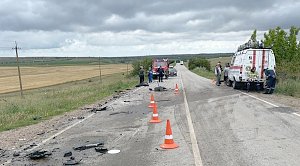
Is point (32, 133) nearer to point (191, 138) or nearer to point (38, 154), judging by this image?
point (38, 154)

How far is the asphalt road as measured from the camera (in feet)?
23.1

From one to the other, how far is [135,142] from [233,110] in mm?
6565

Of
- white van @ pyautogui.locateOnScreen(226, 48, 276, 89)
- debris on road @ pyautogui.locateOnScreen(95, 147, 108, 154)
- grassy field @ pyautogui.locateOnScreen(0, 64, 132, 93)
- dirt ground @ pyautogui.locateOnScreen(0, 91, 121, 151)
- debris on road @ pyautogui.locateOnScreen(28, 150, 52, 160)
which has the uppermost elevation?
white van @ pyautogui.locateOnScreen(226, 48, 276, 89)

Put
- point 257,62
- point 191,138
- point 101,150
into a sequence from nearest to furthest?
1. point 101,150
2. point 191,138
3. point 257,62

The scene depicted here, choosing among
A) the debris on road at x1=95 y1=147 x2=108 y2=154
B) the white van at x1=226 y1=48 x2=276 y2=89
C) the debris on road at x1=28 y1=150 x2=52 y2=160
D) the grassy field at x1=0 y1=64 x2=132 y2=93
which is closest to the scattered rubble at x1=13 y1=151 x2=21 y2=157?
the debris on road at x1=28 y1=150 x2=52 y2=160

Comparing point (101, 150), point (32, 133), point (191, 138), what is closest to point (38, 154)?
point (101, 150)

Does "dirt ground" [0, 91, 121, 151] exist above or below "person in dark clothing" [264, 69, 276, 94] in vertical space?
below

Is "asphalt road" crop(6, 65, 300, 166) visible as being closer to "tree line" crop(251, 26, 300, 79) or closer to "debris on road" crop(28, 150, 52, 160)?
"debris on road" crop(28, 150, 52, 160)

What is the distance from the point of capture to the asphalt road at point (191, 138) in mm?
7039

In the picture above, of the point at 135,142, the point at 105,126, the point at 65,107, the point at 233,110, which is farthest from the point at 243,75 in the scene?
the point at 135,142

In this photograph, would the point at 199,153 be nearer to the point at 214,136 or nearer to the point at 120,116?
the point at 214,136

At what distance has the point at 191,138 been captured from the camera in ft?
29.2

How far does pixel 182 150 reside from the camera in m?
7.73

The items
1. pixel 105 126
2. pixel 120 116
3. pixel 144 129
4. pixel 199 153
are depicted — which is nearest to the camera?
pixel 199 153
